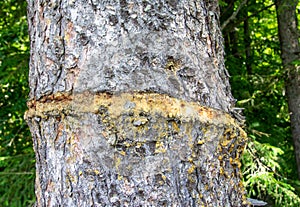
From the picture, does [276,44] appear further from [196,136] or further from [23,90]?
[196,136]

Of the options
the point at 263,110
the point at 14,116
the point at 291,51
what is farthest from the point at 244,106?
the point at 14,116

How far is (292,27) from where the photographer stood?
5.48 m

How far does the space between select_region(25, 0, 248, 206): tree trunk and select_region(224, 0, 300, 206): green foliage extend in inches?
117

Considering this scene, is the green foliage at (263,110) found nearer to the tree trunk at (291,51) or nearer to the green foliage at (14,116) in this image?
the tree trunk at (291,51)

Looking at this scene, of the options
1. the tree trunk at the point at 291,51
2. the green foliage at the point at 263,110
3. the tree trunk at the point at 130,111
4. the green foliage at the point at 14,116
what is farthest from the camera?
the tree trunk at the point at 291,51

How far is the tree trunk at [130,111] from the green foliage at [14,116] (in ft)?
8.82

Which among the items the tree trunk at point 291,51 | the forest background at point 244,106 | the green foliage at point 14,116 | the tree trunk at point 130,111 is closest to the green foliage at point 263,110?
the forest background at point 244,106

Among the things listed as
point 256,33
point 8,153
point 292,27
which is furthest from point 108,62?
point 256,33

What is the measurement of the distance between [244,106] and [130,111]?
4.26 metres

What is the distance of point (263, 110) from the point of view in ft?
20.5

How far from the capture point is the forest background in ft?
13.0

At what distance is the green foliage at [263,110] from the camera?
163 inches

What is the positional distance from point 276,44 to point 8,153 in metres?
Result: 4.62

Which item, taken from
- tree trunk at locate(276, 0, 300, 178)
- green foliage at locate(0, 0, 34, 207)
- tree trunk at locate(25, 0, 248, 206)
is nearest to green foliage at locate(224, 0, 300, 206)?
tree trunk at locate(276, 0, 300, 178)
